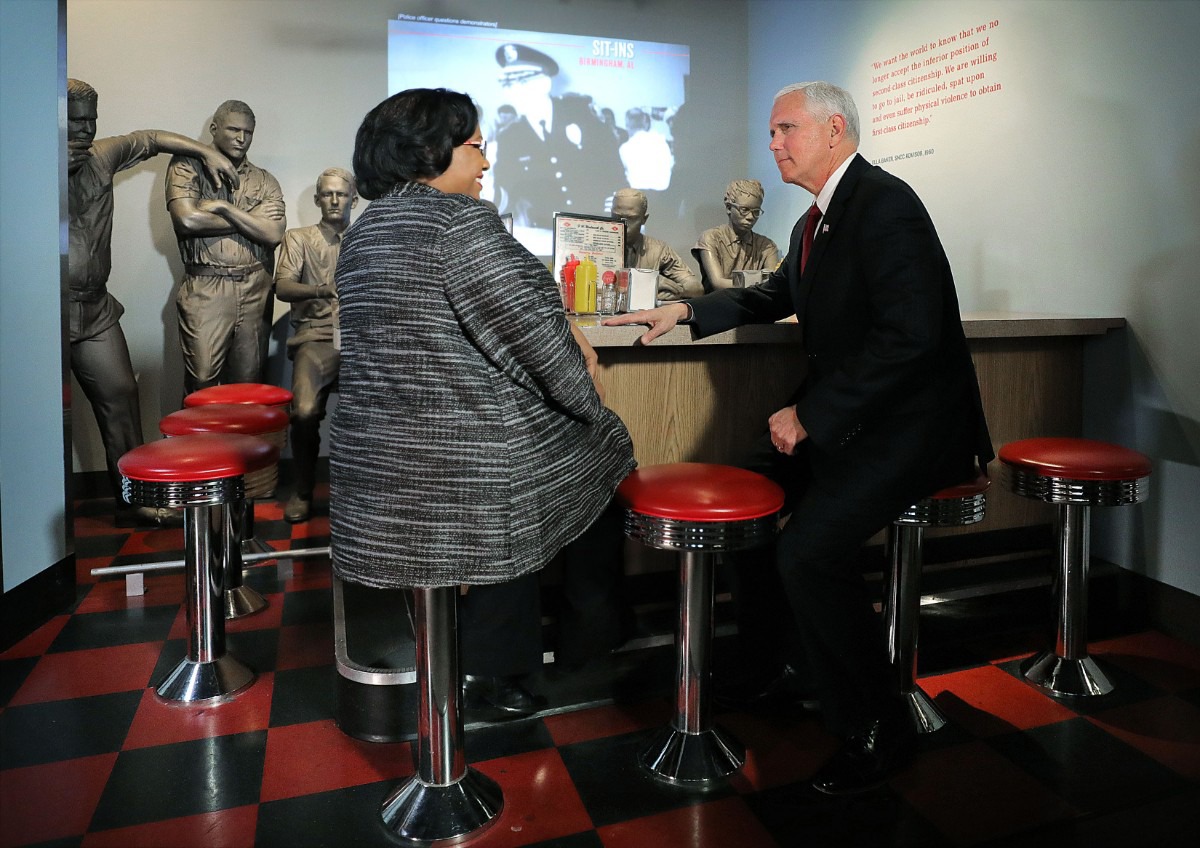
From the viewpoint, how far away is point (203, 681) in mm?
2621

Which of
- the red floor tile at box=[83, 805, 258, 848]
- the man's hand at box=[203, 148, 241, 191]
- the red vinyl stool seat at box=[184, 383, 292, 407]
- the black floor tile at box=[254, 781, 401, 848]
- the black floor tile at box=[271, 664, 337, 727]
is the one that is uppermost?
the man's hand at box=[203, 148, 241, 191]

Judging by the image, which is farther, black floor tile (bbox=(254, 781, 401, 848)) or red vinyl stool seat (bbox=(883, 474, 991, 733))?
red vinyl stool seat (bbox=(883, 474, 991, 733))

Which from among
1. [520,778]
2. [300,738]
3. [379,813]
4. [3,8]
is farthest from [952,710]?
[3,8]

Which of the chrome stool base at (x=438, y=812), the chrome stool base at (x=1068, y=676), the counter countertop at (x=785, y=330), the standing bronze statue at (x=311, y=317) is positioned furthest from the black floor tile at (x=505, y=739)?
the standing bronze statue at (x=311, y=317)

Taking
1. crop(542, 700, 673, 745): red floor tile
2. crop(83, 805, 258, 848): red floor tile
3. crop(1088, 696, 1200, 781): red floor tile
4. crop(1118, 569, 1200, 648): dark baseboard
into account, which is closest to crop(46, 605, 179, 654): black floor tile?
crop(83, 805, 258, 848): red floor tile

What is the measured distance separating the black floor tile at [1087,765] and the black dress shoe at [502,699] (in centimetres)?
118

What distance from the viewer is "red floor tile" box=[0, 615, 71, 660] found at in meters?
2.92

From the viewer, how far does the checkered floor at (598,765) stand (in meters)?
1.94

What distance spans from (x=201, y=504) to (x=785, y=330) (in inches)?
66.4

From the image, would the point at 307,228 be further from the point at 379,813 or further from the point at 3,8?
the point at 379,813

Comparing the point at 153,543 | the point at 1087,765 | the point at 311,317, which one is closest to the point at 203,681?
the point at 153,543

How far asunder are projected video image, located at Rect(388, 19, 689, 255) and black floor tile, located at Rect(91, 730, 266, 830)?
14.4 ft

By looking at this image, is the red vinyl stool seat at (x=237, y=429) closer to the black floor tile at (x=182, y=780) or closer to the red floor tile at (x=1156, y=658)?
the black floor tile at (x=182, y=780)

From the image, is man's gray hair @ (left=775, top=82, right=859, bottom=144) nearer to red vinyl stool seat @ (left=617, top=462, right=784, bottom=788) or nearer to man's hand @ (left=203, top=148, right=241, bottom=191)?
red vinyl stool seat @ (left=617, top=462, right=784, bottom=788)
